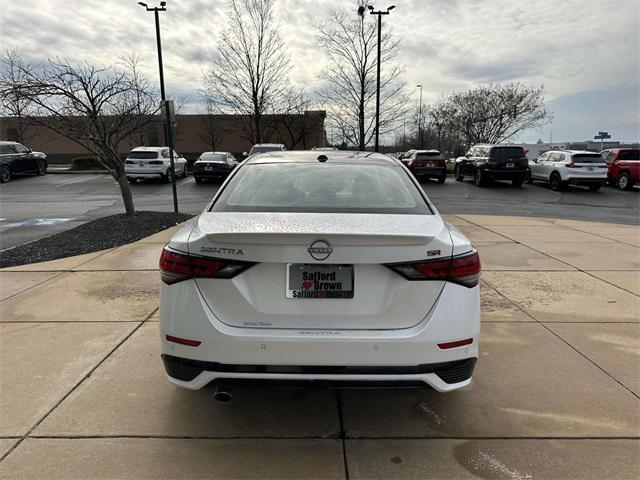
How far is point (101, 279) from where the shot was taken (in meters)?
5.95

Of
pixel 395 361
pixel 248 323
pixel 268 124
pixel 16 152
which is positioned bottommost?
pixel 395 361

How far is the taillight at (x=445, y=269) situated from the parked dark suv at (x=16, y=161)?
2605 cm

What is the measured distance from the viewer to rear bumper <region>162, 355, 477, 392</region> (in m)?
2.46

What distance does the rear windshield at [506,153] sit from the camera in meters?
21.1

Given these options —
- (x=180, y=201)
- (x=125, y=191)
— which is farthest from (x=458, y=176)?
(x=125, y=191)

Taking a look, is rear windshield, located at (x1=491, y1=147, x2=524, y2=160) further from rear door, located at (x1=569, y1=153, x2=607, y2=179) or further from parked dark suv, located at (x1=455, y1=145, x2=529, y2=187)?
rear door, located at (x1=569, y1=153, x2=607, y2=179)

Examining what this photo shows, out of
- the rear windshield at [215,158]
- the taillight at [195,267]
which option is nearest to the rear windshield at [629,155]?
the rear windshield at [215,158]

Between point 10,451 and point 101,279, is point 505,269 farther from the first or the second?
point 10,451

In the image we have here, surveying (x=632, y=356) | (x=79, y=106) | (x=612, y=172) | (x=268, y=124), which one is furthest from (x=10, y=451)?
(x=268, y=124)

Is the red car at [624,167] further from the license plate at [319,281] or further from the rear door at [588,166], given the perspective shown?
the license plate at [319,281]

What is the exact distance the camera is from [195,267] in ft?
8.23

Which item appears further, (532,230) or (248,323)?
(532,230)

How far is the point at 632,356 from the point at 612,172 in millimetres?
21656

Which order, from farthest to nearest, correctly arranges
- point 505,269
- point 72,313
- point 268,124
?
point 268,124 < point 505,269 < point 72,313
